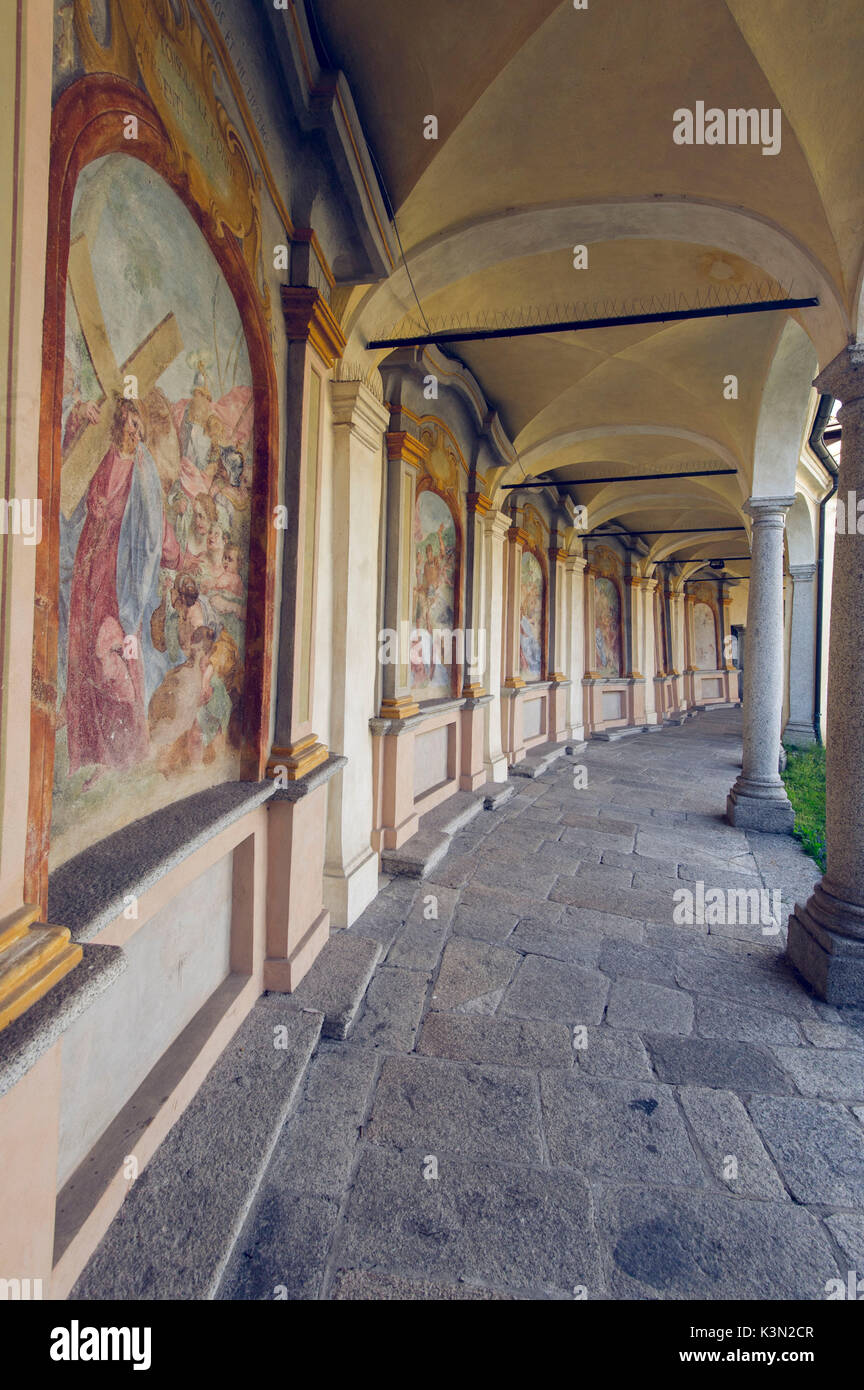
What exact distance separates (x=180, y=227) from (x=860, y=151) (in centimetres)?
339

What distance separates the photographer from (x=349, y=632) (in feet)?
13.9

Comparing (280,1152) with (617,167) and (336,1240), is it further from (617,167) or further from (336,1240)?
(617,167)

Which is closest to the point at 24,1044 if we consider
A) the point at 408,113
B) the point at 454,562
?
the point at 408,113

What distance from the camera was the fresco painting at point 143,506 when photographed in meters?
1.74

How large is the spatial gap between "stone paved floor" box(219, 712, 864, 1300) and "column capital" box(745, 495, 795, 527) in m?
4.66

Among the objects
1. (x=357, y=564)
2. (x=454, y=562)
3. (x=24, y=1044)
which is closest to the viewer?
(x=24, y=1044)

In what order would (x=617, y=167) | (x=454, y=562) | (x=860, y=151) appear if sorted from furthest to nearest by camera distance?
(x=454, y=562) → (x=617, y=167) → (x=860, y=151)

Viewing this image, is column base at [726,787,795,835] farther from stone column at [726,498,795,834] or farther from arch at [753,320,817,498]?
arch at [753,320,817,498]

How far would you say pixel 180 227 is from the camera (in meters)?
2.20

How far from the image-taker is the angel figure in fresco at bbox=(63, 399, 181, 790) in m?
1.78

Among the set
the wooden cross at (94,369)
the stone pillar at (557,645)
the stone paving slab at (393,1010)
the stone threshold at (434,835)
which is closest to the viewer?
A: the wooden cross at (94,369)

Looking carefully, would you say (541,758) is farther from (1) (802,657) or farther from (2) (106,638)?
(2) (106,638)

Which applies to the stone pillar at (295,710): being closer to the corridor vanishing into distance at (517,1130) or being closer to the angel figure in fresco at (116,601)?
the corridor vanishing into distance at (517,1130)

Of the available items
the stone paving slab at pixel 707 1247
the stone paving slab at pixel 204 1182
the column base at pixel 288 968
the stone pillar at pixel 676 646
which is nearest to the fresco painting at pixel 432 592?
the column base at pixel 288 968
